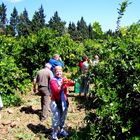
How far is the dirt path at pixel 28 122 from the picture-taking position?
10242 millimetres

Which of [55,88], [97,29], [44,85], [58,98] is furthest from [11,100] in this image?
[97,29]

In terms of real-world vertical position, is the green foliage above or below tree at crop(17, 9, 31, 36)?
below

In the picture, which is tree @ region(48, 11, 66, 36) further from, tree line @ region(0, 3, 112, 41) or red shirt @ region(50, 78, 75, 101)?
red shirt @ region(50, 78, 75, 101)

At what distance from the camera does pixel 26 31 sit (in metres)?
97.1

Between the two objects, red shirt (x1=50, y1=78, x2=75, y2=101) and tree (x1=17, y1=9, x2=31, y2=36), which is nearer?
red shirt (x1=50, y1=78, x2=75, y2=101)

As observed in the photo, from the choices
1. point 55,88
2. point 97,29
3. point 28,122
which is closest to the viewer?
point 97,29

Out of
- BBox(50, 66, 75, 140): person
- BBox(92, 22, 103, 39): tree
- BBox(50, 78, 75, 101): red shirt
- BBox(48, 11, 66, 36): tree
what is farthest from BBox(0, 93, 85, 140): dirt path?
BBox(48, 11, 66, 36): tree

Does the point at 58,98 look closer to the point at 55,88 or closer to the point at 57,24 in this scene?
the point at 55,88

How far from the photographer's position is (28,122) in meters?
11.5

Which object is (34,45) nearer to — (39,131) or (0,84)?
(0,84)

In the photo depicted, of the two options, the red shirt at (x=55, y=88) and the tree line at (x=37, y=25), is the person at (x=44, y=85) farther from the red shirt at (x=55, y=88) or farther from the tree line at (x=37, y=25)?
the tree line at (x=37, y=25)

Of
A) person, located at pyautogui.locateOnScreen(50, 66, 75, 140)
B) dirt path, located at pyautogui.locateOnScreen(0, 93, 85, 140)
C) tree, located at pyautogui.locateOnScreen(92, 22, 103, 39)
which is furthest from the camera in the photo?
dirt path, located at pyautogui.locateOnScreen(0, 93, 85, 140)

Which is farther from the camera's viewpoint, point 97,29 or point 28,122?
point 28,122

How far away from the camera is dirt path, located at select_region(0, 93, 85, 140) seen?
10.2 meters
